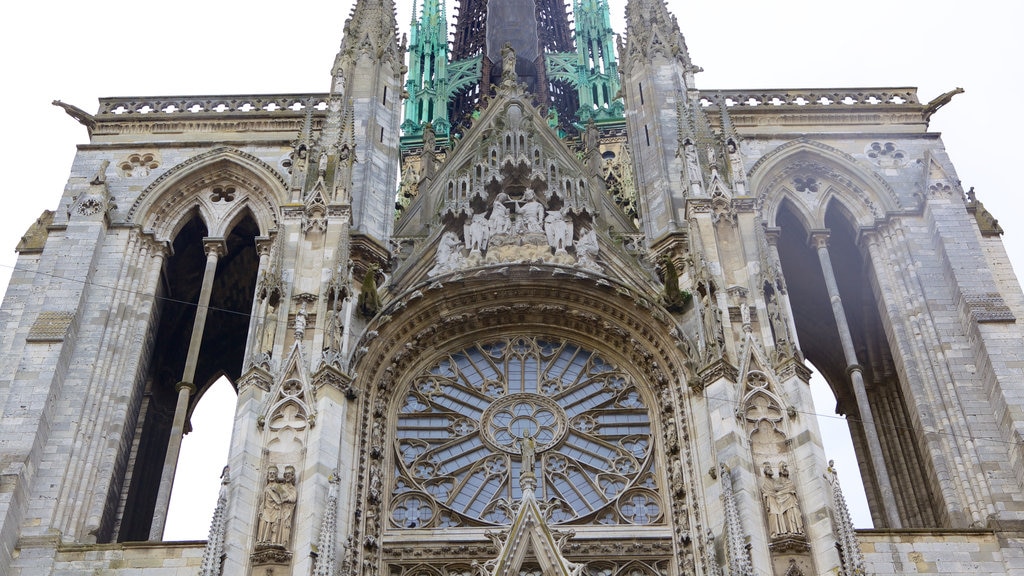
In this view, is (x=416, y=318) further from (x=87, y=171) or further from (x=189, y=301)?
(x=87, y=171)

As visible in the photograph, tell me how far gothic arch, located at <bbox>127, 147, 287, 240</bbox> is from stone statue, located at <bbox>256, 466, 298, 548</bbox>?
6.74 m

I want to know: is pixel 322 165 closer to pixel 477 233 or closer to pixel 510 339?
pixel 477 233

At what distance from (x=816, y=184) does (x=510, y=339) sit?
655 centimetres

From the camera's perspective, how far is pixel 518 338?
21.1 m

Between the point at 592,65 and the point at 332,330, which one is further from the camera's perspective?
the point at 592,65

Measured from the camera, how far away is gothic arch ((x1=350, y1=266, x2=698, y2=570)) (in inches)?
747

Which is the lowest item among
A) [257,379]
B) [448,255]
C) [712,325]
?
[257,379]

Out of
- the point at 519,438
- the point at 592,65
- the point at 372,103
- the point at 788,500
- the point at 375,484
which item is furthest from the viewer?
the point at 592,65

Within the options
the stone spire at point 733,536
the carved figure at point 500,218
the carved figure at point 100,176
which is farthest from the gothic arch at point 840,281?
the carved figure at point 100,176

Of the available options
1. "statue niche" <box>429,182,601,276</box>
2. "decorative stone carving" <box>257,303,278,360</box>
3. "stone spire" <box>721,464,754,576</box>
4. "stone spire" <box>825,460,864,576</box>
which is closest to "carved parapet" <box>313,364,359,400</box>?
"decorative stone carving" <box>257,303,278,360</box>

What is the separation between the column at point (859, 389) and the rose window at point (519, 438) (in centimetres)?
323

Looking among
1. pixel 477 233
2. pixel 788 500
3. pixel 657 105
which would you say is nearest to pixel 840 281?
pixel 657 105

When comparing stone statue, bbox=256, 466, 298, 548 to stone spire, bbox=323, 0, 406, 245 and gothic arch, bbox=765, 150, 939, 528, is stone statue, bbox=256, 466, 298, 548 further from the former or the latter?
gothic arch, bbox=765, 150, 939, 528

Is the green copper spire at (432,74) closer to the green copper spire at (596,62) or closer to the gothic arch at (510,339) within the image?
the green copper spire at (596,62)
